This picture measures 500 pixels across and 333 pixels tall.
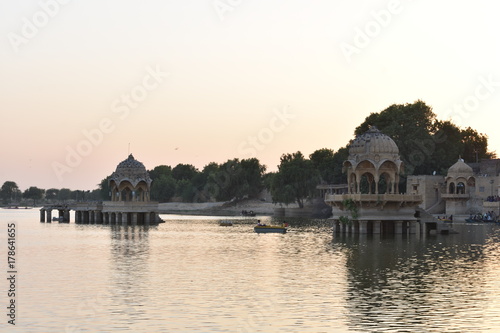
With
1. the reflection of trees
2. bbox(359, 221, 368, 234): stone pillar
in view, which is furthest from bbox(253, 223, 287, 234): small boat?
the reflection of trees

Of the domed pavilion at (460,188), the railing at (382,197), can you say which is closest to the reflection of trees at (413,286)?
the railing at (382,197)

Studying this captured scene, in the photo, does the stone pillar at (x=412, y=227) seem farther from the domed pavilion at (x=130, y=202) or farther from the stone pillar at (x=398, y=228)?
the domed pavilion at (x=130, y=202)

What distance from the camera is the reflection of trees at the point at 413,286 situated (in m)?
30.3

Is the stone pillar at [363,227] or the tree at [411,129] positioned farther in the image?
the tree at [411,129]

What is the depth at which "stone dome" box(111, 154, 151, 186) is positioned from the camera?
11769 centimetres

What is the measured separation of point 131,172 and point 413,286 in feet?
270

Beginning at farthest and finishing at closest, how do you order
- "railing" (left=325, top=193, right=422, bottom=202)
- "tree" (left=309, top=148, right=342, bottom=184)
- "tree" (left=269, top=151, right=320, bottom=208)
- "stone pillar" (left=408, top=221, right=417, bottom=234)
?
1. "tree" (left=309, top=148, right=342, bottom=184)
2. "tree" (left=269, top=151, right=320, bottom=208)
3. "stone pillar" (left=408, top=221, right=417, bottom=234)
4. "railing" (left=325, top=193, right=422, bottom=202)

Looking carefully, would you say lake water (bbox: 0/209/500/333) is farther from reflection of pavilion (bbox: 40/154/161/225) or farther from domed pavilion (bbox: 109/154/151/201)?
domed pavilion (bbox: 109/154/151/201)

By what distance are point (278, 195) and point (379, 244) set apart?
87.0 metres

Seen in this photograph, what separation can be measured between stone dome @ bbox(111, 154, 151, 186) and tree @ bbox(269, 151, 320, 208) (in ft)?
142

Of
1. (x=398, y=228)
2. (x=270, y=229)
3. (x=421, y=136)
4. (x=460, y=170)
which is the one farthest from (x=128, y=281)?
(x=421, y=136)

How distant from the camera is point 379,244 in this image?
69.8 meters

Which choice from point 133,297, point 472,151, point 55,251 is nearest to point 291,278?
point 133,297

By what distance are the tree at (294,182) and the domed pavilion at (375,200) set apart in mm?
70580
